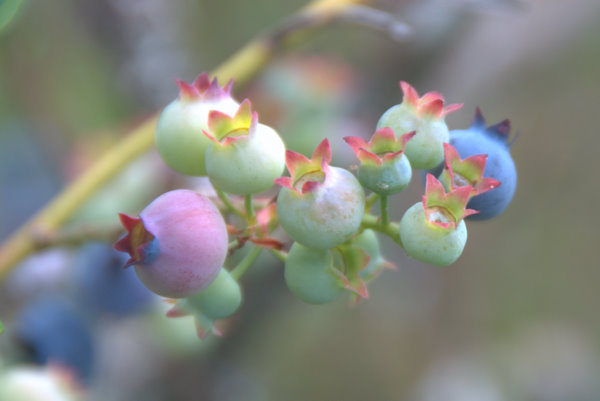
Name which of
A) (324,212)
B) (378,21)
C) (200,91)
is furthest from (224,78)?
(324,212)

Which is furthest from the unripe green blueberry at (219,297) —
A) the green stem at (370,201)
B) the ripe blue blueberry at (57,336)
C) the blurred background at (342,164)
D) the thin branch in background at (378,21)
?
the ripe blue blueberry at (57,336)

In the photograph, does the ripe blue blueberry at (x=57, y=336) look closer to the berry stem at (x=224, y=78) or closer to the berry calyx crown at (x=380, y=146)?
the berry stem at (x=224, y=78)

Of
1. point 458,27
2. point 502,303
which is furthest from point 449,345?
point 458,27

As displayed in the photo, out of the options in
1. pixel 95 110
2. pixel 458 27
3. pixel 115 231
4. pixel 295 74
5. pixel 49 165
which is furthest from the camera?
pixel 95 110

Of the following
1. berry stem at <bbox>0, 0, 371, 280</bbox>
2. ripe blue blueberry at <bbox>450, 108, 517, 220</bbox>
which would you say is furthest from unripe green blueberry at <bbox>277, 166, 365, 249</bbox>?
berry stem at <bbox>0, 0, 371, 280</bbox>

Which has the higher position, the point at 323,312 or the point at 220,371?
the point at 220,371

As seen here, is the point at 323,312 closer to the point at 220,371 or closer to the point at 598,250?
the point at 220,371
